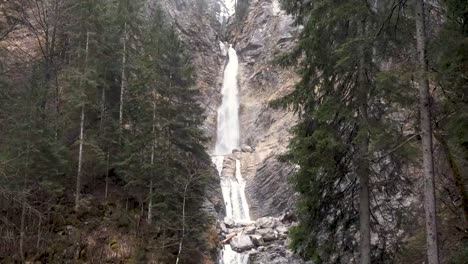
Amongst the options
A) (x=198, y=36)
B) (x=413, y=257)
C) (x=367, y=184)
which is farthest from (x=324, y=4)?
(x=198, y=36)

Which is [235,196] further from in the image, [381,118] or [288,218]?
[381,118]

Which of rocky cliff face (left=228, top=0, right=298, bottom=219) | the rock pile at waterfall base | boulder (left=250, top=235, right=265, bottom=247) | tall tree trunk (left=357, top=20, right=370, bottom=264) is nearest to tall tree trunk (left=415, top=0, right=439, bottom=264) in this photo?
tall tree trunk (left=357, top=20, right=370, bottom=264)

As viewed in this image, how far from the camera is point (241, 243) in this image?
23781mm

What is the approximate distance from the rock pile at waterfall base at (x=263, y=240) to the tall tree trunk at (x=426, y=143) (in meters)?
13.2

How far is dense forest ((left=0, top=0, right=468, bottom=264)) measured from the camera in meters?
8.96

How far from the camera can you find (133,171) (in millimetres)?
18141

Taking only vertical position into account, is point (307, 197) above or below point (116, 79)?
below

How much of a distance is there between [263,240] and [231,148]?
834 inches

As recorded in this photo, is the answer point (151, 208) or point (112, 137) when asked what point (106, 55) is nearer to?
point (112, 137)

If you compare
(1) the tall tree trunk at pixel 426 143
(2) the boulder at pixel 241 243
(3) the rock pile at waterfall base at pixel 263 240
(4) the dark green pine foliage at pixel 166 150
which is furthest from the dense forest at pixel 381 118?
(2) the boulder at pixel 241 243

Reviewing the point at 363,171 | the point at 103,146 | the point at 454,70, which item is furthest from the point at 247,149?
the point at 454,70

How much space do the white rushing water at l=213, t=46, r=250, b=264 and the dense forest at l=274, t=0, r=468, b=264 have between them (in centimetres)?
1249

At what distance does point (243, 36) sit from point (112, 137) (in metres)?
39.6

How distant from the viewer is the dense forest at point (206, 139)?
353 inches
